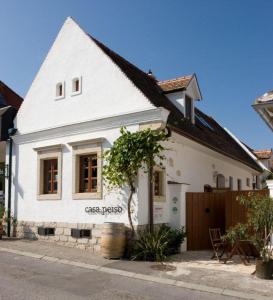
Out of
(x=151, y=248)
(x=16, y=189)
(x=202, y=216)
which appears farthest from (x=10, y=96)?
(x=151, y=248)

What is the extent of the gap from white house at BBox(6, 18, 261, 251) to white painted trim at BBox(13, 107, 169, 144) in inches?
1.3

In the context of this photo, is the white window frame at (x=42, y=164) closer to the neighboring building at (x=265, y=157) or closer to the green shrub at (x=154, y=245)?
the green shrub at (x=154, y=245)

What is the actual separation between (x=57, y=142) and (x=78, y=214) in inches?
109

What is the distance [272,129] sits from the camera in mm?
8680

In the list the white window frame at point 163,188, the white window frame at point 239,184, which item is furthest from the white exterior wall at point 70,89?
the white window frame at point 239,184

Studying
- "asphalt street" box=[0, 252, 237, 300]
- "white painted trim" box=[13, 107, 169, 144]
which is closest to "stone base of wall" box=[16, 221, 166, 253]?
"asphalt street" box=[0, 252, 237, 300]

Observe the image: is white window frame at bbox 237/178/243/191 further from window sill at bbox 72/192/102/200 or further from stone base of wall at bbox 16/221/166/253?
window sill at bbox 72/192/102/200

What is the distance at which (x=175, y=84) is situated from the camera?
16094 millimetres

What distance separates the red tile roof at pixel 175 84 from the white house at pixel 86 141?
2.4 inches

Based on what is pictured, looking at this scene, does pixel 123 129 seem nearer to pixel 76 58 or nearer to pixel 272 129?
pixel 76 58

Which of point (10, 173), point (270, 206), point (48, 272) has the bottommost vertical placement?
point (48, 272)

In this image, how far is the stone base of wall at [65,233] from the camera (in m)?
12.4

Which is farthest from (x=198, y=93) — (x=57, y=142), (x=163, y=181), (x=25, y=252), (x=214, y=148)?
(x=25, y=252)

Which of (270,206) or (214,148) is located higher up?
(214,148)
